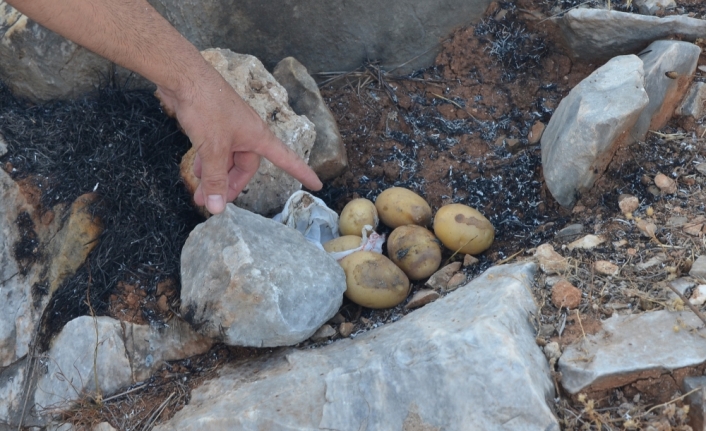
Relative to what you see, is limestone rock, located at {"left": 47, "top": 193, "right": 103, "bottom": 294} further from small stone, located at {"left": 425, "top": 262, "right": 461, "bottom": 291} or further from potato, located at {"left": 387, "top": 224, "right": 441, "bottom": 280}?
small stone, located at {"left": 425, "top": 262, "right": 461, "bottom": 291}

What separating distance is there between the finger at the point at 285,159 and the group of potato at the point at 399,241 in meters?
0.37

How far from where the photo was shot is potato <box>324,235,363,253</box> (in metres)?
2.88

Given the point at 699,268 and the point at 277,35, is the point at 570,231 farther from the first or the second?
the point at 277,35

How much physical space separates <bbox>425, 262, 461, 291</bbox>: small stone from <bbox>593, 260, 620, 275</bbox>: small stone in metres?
0.61

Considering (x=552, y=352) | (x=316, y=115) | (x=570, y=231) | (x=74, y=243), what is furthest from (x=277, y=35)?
(x=552, y=352)

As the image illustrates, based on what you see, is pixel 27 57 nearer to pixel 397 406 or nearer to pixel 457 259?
pixel 457 259

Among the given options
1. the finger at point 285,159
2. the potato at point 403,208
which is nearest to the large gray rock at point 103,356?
the finger at point 285,159

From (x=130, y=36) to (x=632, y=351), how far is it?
2.04 meters

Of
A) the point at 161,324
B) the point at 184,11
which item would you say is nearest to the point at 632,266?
the point at 161,324

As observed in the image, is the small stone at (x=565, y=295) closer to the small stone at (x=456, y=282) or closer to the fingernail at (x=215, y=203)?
the small stone at (x=456, y=282)

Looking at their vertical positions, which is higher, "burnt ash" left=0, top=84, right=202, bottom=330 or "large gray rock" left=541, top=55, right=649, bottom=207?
"burnt ash" left=0, top=84, right=202, bottom=330

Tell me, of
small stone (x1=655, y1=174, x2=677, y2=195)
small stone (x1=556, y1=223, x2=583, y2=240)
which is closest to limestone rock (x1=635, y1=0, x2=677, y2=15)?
small stone (x1=655, y1=174, x2=677, y2=195)

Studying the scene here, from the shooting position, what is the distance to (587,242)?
2.51 m

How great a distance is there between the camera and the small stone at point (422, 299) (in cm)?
263
